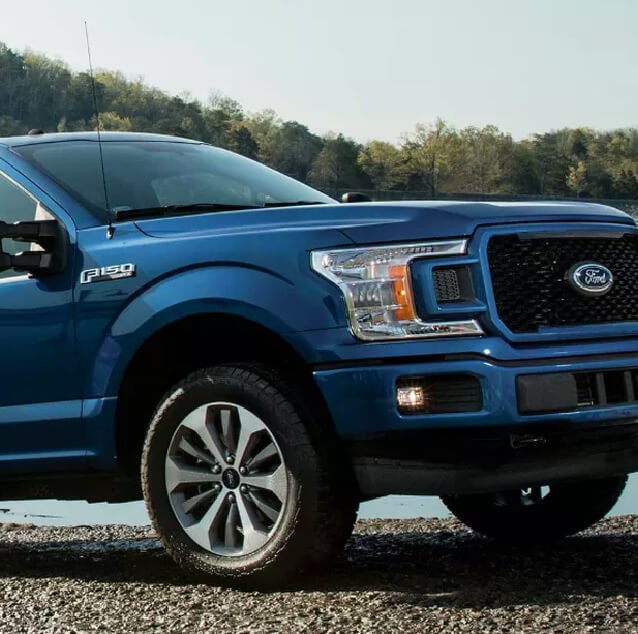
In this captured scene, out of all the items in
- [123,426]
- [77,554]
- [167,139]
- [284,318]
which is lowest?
[77,554]

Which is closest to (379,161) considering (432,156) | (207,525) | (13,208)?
(432,156)

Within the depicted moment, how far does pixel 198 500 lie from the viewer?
13.9 ft

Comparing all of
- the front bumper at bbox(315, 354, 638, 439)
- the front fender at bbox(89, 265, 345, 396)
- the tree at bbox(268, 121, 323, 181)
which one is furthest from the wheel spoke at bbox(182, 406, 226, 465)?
the tree at bbox(268, 121, 323, 181)

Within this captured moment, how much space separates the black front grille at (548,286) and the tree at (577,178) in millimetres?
118713

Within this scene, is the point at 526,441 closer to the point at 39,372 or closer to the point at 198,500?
the point at 198,500

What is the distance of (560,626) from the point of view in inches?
143

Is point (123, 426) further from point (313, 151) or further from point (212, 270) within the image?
point (313, 151)

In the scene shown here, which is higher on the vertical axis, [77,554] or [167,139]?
[167,139]

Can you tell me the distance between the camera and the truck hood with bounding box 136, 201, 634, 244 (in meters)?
3.92

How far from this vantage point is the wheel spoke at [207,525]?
4215 millimetres

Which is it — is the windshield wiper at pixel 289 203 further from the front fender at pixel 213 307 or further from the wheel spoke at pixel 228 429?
the wheel spoke at pixel 228 429

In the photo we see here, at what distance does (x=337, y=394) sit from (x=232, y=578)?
2.47 ft

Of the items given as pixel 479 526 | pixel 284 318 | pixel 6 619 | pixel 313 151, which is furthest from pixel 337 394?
pixel 313 151

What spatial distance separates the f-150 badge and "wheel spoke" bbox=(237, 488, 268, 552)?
2.80 feet
